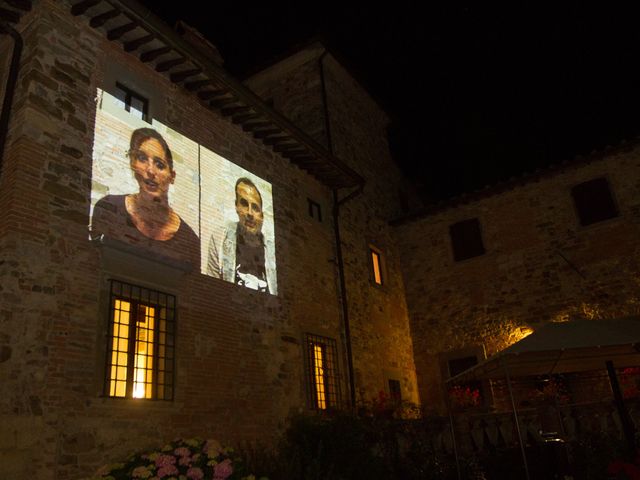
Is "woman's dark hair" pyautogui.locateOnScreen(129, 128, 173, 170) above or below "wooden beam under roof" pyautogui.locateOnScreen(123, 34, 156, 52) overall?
below

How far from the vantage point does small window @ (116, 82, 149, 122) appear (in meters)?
8.28

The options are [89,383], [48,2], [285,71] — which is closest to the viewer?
[89,383]

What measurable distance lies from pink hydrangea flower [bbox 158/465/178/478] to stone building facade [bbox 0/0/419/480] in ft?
3.38

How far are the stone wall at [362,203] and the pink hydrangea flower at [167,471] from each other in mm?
6364

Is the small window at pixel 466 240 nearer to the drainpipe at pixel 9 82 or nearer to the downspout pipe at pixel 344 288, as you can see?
the downspout pipe at pixel 344 288

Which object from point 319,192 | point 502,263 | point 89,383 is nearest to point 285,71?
point 319,192

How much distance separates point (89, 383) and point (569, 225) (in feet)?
38.6

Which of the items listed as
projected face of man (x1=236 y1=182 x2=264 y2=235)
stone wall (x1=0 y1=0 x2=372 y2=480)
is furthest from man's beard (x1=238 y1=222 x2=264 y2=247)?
stone wall (x1=0 y1=0 x2=372 y2=480)

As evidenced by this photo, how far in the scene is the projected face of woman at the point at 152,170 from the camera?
799 cm

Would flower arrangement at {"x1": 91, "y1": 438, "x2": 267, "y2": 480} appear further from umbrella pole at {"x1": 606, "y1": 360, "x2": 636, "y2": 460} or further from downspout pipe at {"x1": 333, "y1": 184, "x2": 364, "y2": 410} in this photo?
downspout pipe at {"x1": 333, "y1": 184, "x2": 364, "y2": 410}

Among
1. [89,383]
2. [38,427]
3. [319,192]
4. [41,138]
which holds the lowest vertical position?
[38,427]

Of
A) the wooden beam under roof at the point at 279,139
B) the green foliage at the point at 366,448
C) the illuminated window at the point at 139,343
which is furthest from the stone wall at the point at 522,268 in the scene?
the illuminated window at the point at 139,343

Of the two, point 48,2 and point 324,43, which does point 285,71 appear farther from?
point 48,2

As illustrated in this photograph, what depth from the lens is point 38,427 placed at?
5.74m
